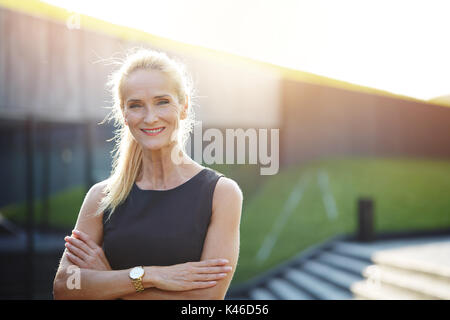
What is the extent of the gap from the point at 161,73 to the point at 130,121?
0.21 metres

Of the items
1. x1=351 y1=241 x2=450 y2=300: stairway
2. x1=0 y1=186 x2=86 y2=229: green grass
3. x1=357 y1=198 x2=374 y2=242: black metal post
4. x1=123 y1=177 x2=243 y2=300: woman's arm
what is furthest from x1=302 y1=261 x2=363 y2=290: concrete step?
x1=0 y1=186 x2=86 y2=229: green grass

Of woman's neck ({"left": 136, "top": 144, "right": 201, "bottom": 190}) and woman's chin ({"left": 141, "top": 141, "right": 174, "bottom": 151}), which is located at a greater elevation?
woman's chin ({"left": 141, "top": 141, "right": 174, "bottom": 151})

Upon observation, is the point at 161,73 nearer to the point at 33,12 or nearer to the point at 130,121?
the point at 130,121

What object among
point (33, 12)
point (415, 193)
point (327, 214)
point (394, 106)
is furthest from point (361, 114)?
point (33, 12)

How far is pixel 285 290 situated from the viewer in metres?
7.22

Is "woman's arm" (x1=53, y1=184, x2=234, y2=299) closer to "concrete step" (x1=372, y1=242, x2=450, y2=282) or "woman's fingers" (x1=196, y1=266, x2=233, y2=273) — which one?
"woman's fingers" (x1=196, y1=266, x2=233, y2=273)

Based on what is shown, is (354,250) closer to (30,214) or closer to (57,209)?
(30,214)

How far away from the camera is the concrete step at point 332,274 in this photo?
6.50m

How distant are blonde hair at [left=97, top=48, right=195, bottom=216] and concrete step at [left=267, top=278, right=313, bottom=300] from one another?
5.78 metres

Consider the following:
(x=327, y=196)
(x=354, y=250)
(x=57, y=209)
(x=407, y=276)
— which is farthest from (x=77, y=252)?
(x=57, y=209)

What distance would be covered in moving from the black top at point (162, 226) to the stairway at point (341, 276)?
4.70 m

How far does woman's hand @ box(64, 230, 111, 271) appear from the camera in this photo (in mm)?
1446

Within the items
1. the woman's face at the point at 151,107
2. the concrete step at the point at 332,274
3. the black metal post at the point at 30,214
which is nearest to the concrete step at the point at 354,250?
the concrete step at the point at 332,274
